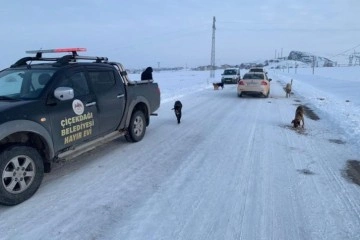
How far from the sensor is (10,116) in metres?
4.36

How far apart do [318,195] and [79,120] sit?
3.82 m

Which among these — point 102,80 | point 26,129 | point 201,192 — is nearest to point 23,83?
point 26,129

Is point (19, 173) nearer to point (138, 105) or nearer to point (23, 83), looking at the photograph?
point (23, 83)

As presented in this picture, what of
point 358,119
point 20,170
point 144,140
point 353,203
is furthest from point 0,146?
point 358,119

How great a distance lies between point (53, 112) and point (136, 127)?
9.75 feet

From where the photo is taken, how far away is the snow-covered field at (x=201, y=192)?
3891mm

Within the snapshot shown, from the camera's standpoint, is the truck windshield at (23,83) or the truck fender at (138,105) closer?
the truck windshield at (23,83)

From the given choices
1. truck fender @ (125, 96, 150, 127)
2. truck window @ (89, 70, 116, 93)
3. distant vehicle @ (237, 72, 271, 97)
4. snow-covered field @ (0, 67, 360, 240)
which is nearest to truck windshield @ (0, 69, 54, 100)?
truck window @ (89, 70, 116, 93)

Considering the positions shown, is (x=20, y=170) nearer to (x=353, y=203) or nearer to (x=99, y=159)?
(x=99, y=159)

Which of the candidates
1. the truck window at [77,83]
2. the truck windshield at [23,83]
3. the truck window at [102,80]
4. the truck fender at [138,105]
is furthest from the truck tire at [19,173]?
the truck fender at [138,105]

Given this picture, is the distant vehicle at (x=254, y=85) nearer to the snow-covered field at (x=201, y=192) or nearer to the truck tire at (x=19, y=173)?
the snow-covered field at (x=201, y=192)

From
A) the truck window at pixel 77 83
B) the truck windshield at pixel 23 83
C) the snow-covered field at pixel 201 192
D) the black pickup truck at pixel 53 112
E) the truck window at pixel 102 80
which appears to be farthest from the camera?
the truck window at pixel 102 80

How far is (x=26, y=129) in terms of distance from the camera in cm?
452

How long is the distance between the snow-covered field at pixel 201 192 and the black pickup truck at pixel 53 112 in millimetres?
389
